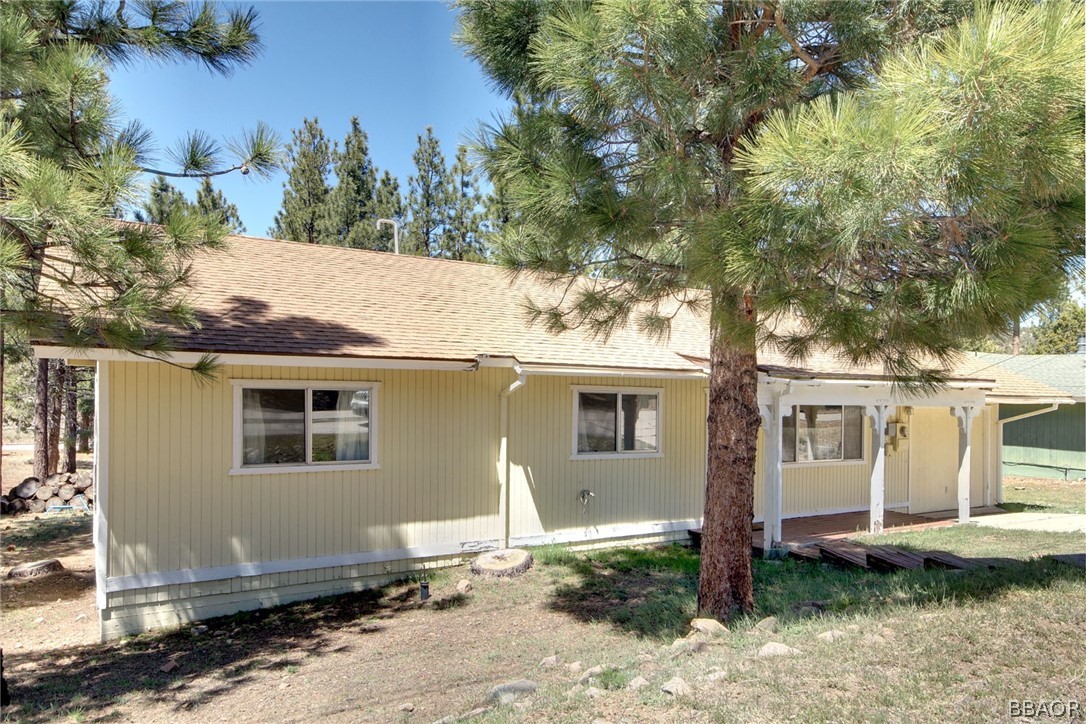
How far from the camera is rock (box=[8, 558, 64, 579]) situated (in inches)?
358

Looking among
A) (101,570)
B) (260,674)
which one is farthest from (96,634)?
(260,674)

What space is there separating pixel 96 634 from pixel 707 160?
24.8ft

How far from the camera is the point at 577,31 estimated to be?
4.85 metres

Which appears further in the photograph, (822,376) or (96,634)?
(822,376)

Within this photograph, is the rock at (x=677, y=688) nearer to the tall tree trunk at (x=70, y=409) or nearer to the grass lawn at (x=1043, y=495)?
the grass lawn at (x=1043, y=495)

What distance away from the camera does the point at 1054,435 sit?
19.8m

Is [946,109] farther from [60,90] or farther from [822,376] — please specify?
[822,376]

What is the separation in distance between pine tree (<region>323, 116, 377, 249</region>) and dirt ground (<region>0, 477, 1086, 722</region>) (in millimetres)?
Answer: 14174

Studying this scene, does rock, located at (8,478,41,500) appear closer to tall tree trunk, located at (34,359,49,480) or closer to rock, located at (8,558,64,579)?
tall tree trunk, located at (34,359,49,480)

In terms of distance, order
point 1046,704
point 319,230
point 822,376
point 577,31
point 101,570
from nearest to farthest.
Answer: point 1046,704
point 577,31
point 101,570
point 822,376
point 319,230

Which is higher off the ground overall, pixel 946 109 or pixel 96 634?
pixel 946 109

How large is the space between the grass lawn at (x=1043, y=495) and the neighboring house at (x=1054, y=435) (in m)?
0.49

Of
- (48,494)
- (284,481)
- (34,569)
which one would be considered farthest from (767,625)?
(48,494)

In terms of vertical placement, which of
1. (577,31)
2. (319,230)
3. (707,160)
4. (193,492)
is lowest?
(193,492)
